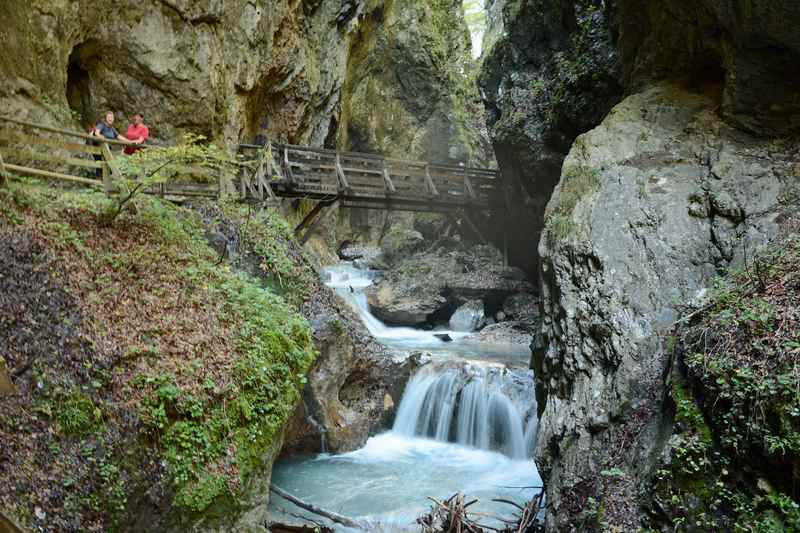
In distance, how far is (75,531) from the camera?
4629 millimetres

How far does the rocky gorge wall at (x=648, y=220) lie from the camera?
6.30 metres

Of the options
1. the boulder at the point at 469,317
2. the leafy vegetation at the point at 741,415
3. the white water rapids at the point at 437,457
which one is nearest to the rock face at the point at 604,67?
the boulder at the point at 469,317

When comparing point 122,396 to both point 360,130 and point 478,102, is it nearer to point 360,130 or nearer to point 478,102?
point 360,130

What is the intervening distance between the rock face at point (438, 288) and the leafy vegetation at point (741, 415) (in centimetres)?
1234

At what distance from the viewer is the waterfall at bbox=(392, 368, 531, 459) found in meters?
10.7

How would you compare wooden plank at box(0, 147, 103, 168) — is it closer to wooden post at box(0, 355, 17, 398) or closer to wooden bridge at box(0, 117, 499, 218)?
wooden bridge at box(0, 117, 499, 218)

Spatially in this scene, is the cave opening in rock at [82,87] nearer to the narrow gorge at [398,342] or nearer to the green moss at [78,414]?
the narrow gorge at [398,342]

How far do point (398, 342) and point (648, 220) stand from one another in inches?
368

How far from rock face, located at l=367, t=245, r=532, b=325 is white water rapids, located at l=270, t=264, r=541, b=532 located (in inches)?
205

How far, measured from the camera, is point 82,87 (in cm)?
1265

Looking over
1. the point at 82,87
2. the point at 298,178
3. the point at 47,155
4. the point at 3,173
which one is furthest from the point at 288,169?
the point at 3,173

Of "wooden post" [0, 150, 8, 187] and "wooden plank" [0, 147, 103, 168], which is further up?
"wooden plank" [0, 147, 103, 168]

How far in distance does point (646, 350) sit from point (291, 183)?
11449mm

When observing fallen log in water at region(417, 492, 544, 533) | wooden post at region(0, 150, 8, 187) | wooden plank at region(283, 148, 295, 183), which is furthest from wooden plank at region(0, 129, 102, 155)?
wooden plank at region(283, 148, 295, 183)
